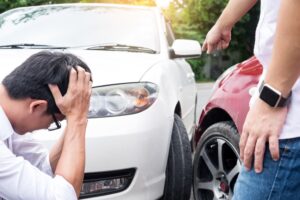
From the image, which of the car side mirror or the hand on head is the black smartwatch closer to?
the hand on head

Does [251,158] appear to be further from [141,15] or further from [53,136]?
[141,15]

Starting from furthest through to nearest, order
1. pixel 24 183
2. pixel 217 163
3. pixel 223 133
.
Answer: pixel 217 163, pixel 223 133, pixel 24 183

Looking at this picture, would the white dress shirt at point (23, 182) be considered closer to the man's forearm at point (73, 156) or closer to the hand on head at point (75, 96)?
the man's forearm at point (73, 156)

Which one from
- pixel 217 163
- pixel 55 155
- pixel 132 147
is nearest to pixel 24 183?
pixel 55 155

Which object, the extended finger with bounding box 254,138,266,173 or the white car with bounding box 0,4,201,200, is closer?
the extended finger with bounding box 254,138,266,173

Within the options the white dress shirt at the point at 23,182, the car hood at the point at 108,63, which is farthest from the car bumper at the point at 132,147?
the white dress shirt at the point at 23,182

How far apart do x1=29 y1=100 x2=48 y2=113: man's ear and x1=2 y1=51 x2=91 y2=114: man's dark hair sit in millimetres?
13

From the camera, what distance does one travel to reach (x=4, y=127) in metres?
1.72

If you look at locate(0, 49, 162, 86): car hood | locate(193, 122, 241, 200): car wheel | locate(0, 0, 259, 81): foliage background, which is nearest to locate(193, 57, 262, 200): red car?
locate(193, 122, 241, 200): car wheel

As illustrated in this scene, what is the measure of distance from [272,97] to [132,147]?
1.60 m

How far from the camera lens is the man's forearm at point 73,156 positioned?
1732 millimetres

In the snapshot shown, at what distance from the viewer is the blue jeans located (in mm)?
1294

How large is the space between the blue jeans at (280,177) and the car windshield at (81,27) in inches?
96.9

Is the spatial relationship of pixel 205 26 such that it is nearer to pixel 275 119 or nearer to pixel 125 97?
pixel 125 97
